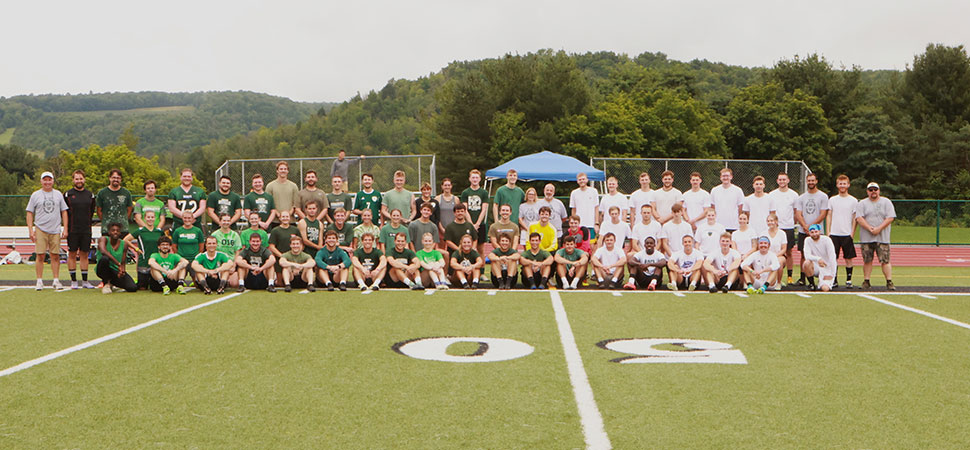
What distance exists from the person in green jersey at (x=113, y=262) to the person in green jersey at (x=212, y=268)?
98cm

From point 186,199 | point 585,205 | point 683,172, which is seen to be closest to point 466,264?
point 585,205

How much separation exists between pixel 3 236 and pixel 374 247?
14101 millimetres

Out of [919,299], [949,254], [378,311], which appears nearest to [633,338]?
[378,311]

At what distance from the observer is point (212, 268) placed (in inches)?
413

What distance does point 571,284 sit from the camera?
1137cm

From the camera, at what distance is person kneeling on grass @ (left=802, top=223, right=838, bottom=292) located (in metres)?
10.9

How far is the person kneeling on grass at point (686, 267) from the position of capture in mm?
10922

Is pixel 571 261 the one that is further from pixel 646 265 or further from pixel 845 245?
pixel 845 245

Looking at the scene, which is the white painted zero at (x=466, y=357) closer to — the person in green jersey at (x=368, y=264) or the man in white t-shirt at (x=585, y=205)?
the person in green jersey at (x=368, y=264)

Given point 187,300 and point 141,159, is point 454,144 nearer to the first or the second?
point 141,159

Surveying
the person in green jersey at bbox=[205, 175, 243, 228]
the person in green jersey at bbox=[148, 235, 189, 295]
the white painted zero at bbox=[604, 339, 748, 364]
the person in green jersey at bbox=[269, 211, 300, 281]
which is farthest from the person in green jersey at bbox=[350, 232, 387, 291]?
the white painted zero at bbox=[604, 339, 748, 364]

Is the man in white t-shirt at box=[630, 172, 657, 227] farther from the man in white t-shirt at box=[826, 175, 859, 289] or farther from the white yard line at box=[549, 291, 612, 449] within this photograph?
the white yard line at box=[549, 291, 612, 449]

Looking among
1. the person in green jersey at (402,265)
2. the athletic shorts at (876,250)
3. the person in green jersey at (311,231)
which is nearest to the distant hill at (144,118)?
Result: the person in green jersey at (311,231)

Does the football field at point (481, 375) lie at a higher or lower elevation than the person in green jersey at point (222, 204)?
lower
